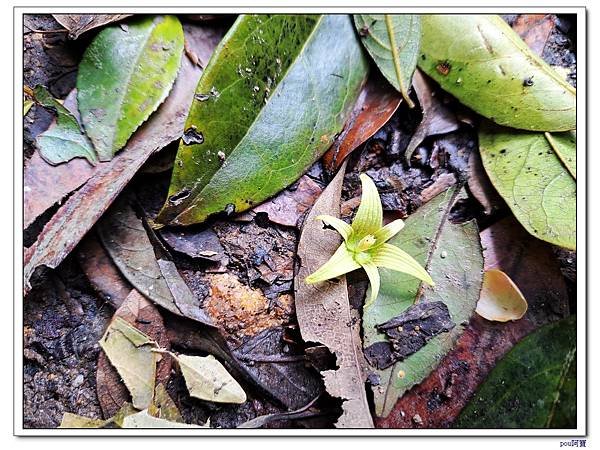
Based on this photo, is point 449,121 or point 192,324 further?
→ point 449,121

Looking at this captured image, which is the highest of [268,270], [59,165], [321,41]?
[321,41]

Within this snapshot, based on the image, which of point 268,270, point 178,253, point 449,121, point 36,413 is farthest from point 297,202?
point 36,413

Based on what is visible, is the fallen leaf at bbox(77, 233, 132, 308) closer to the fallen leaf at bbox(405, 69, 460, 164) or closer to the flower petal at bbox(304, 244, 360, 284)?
the flower petal at bbox(304, 244, 360, 284)

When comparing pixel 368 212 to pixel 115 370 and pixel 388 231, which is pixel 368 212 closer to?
pixel 388 231

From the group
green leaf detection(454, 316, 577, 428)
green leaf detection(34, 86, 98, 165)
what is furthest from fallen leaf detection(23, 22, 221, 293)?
green leaf detection(454, 316, 577, 428)

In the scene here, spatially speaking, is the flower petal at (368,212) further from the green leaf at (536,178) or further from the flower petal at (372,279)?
the green leaf at (536,178)

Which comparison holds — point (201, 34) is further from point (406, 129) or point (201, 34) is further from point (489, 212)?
point (489, 212)

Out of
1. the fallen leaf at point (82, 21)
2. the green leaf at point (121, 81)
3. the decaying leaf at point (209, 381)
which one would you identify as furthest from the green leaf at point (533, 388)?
the fallen leaf at point (82, 21)
